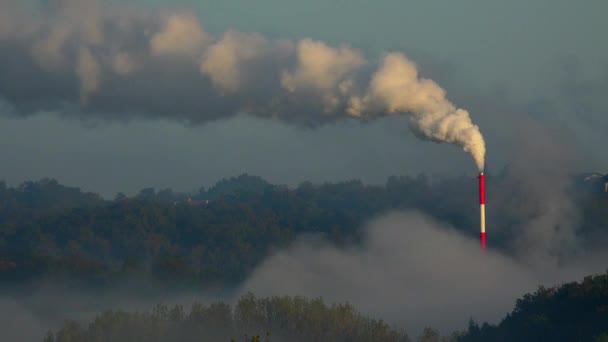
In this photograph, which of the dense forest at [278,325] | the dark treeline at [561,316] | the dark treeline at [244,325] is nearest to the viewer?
the dark treeline at [561,316]

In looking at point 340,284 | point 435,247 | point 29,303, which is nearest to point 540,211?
point 435,247

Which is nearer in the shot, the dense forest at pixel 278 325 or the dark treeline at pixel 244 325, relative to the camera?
the dense forest at pixel 278 325

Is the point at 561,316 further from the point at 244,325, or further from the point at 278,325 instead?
the point at 244,325

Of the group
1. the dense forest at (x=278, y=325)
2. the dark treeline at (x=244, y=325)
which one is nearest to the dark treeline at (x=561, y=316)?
the dense forest at (x=278, y=325)

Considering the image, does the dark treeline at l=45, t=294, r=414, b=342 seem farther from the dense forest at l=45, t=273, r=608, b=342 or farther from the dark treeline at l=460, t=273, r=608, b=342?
the dark treeline at l=460, t=273, r=608, b=342

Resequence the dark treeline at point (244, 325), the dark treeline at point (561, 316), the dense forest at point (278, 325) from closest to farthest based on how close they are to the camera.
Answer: the dark treeline at point (561, 316), the dense forest at point (278, 325), the dark treeline at point (244, 325)

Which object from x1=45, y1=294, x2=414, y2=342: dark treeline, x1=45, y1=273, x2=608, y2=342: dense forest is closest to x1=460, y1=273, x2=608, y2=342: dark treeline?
x1=45, y1=273, x2=608, y2=342: dense forest

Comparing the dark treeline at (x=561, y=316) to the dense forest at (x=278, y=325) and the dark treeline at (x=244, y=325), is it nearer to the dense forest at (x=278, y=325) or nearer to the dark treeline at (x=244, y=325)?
the dense forest at (x=278, y=325)

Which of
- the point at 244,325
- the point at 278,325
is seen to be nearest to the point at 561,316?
the point at 278,325

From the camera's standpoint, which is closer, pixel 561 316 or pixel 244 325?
pixel 561 316

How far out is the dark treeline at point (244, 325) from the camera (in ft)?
295

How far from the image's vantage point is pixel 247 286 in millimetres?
149625

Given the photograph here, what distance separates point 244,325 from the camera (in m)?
94.8

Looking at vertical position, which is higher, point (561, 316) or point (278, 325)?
point (278, 325)
